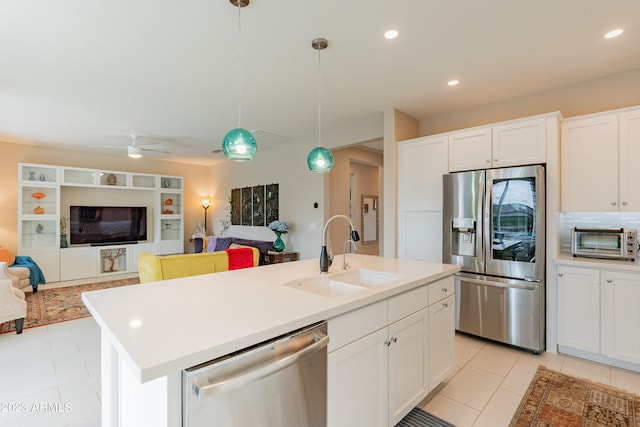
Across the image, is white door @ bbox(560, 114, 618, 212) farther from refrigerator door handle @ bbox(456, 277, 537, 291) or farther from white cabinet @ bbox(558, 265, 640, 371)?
refrigerator door handle @ bbox(456, 277, 537, 291)

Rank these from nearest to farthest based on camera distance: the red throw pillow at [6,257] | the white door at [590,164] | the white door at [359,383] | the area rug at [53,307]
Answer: the white door at [359,383] → the white door at [590,164] → the area rug at [53,307] → the red throw pillow at [6,257]

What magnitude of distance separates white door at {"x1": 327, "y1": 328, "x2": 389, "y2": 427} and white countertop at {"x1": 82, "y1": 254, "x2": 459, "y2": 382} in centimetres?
22

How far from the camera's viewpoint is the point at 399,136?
4.02 meters

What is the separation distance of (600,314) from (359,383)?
2545mm

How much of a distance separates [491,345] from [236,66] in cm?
373

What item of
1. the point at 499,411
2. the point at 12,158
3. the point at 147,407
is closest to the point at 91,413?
the point at 147,407

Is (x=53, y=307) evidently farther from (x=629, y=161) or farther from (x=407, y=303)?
(x=629, y=161)

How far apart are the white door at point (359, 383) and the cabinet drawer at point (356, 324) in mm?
31

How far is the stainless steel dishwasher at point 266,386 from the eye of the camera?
3.20ft

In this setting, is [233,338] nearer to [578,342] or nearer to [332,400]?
[332,400]

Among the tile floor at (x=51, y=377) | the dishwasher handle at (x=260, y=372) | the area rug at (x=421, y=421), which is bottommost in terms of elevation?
the tile floor at (x=51, y=377)

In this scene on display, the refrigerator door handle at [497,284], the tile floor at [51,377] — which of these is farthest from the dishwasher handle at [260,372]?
the refrigerator door handle at [497,284]

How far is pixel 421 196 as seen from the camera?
3.75 metres

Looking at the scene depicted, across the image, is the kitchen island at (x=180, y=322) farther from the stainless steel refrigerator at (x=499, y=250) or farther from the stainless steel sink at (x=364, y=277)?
the stainless steel refrigerator at (x=499, y=250)
